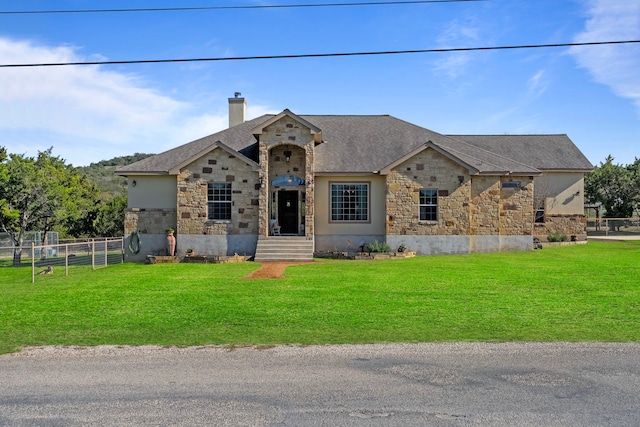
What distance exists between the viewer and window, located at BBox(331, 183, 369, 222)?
24438 mm

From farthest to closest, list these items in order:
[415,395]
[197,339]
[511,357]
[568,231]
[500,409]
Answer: [568,231]
[197,339]
[511,357]
[415,395]
[500,409]

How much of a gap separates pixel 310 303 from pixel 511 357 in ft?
16.9

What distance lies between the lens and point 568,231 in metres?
32.2

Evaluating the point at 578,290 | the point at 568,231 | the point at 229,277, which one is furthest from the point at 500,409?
the point at 568,231

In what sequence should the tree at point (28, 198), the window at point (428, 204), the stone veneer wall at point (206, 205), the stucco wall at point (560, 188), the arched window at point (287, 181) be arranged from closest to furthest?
the stone veneer wall at point (206, 205) → the window at point (428, 204) → the arched window at point (287, 181) → the stucco wall at point (560, 188) → the tree at point (28, 198)

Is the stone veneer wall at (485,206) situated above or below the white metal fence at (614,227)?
above

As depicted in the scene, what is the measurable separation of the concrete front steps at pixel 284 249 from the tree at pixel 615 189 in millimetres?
33239

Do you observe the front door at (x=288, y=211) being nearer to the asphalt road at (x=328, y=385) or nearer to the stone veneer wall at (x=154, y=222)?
the stone veneer wall at (x=154, y=222)

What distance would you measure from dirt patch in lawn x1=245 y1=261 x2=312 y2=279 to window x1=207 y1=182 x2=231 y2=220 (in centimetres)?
412

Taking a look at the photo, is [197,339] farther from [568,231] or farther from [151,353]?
[568,231]

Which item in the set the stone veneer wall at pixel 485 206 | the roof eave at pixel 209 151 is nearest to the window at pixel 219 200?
the roof eave at pixel 209 151

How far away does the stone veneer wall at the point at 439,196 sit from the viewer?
23797 millimetres

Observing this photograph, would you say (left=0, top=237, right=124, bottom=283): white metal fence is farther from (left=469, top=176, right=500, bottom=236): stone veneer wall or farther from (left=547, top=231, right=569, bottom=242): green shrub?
(left=547, top=231, right=569, bottom=242): green shrub

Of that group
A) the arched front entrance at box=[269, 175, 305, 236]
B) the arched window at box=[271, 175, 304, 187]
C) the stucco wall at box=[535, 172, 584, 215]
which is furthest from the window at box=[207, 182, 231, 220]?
the stucco wall at box=[535, 172, 584, 215]
